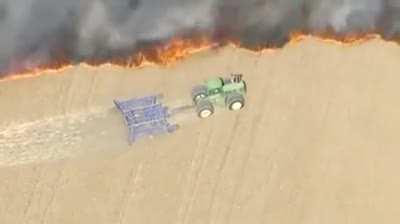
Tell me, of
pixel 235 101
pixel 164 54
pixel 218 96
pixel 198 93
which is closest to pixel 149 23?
pixel 164 54

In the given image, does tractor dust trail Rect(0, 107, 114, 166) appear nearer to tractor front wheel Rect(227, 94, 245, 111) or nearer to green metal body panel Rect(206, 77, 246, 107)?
green metal body panel Rect(206, 77, 246, 107)

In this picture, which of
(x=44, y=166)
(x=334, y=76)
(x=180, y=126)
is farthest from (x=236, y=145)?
(x=44, y=166)

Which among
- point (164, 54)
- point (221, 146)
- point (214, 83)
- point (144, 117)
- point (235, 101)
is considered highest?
point (164, 54)

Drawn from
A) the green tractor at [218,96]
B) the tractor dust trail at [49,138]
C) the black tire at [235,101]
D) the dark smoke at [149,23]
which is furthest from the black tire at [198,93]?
the tractor dust trail at [49,138]

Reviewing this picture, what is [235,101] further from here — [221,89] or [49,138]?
[49,138]

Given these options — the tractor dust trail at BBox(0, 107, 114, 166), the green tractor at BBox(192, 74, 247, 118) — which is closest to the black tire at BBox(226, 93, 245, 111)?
the green tractor at BBox(192, 74, 247, 118)

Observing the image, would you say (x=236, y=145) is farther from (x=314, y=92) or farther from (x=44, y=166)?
(x=44, y=166)

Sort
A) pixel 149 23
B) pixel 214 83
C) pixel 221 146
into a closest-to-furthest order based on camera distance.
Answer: pixel 221 146 < pixel 214 83 < pixel 149 23
